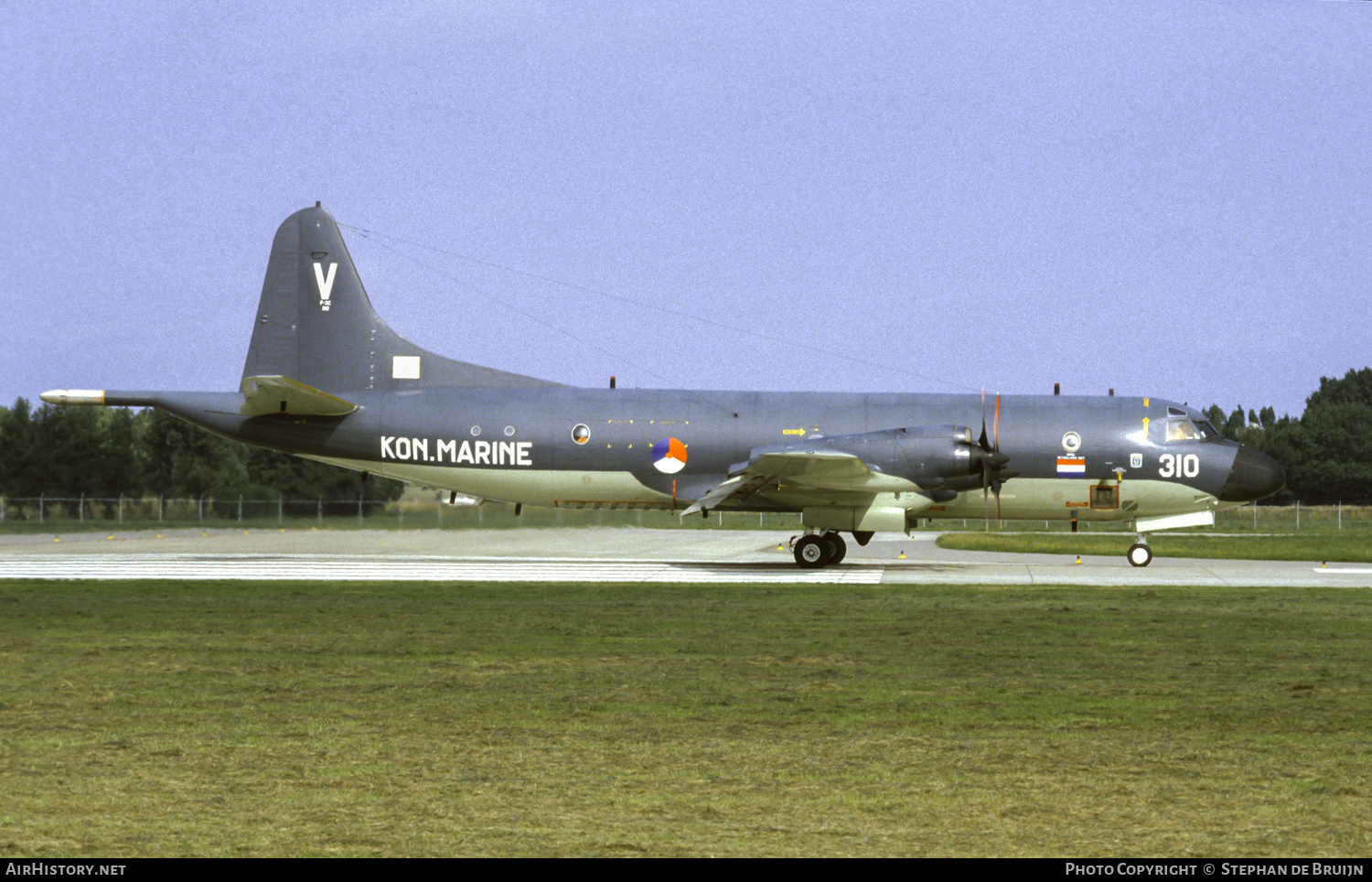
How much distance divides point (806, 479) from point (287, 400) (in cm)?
1277

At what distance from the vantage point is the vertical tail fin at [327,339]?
3216 centimetres

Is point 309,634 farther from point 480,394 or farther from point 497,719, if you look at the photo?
point 480,394

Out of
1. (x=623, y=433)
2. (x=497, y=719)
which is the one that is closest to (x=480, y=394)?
(x=623, y=433)

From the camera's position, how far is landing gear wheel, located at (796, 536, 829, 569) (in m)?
29.7

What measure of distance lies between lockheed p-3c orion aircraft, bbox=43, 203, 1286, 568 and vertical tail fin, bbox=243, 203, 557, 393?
0.23 meters

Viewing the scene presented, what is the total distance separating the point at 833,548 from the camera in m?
30.1

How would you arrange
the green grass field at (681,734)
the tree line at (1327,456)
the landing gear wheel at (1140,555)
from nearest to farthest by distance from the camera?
the green grass field at (681,734) → the landing gear wheel at (1140,555) → the tree line at (1327,456)

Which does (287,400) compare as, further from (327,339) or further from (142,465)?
(142,465)

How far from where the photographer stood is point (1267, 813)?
7.36 meters

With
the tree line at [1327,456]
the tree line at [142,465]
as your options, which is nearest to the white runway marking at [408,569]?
the tree line at [142,465]

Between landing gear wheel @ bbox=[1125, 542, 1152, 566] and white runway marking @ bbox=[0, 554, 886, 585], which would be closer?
white runway marking @ bbox=[0, 554, 886, 585]

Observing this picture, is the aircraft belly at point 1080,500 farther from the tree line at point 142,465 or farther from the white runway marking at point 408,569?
the tree line at point 142,465

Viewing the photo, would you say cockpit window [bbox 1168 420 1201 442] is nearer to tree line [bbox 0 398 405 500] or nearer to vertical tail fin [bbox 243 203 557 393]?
vertical tail fin [bbox 243 203 557 393]

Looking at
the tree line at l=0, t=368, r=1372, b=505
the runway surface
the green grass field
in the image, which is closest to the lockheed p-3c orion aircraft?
the runway surface
